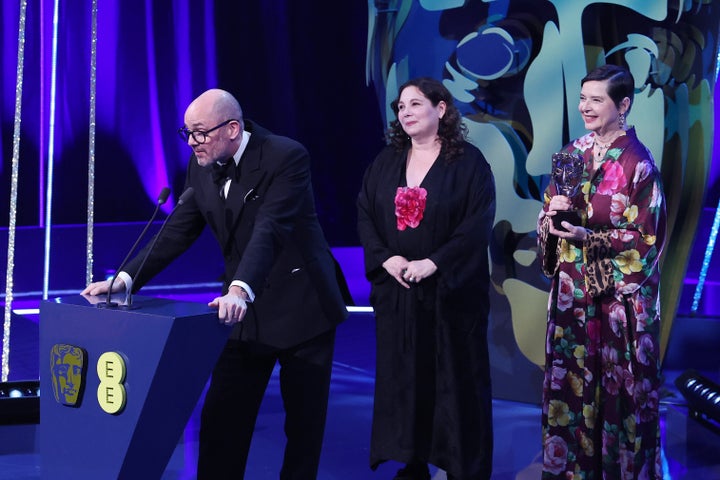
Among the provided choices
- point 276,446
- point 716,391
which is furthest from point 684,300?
point 276,446

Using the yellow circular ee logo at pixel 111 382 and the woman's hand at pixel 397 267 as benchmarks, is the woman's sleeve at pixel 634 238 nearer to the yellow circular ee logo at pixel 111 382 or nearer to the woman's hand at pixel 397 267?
the woman's hand at pixel 397 267

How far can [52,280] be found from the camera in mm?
7559

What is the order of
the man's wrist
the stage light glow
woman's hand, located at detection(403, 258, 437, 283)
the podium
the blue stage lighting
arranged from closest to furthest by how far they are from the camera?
the podium, the man's wrist, woman's hand, located at detection(403, 258, 437, 283), the stage light glow, the blue stage lighting

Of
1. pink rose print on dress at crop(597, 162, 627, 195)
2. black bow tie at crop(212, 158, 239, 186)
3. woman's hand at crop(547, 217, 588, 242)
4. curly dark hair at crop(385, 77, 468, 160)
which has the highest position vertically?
curly dark hair at crop(385, 77, 468, 160)

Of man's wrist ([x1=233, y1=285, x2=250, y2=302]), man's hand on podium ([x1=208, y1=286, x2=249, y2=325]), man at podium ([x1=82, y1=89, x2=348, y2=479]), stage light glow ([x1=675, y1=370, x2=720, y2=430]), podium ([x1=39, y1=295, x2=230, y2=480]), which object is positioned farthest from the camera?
stage light glow ([x1=675, y1=370, x2=720, y2=430])

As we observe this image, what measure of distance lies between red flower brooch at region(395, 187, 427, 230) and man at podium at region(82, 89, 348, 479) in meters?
0.49

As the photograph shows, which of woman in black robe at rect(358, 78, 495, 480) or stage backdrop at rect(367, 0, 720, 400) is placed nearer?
woman in black robe at rect(358, 78, 495, 480)

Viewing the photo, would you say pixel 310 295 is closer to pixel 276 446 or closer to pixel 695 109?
pixel 276 446

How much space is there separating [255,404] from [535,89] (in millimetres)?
2247

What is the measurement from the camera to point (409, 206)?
330cm

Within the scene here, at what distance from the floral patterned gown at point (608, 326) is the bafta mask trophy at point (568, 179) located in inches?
2.2

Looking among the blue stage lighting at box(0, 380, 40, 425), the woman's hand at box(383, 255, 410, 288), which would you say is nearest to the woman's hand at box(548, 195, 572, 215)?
the woman's hand at box(383, 255, 410, 288)

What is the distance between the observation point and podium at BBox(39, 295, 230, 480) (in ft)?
6.98

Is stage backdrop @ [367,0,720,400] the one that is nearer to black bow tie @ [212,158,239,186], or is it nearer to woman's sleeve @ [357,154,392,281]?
woman's sleeve @ [357,154,392,281]
